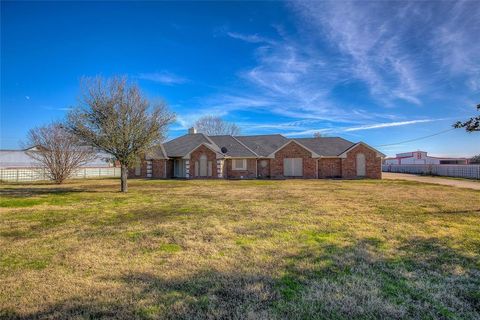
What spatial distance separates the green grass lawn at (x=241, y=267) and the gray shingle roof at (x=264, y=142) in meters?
23.3

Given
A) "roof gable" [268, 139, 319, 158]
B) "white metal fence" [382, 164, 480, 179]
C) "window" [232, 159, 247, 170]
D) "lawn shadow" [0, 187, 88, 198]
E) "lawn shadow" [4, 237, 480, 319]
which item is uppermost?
"roof gable" [268, 139, 319, 158]

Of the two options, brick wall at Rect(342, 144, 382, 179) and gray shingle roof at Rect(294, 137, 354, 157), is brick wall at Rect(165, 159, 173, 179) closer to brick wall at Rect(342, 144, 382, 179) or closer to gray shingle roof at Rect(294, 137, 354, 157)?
gray shingle roof at Rect(294, 137, 354, 157)

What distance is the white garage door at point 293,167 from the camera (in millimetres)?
30609

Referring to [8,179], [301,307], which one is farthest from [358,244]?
[8,179]

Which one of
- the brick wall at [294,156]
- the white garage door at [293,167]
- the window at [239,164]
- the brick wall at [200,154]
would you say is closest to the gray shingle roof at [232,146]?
the window at [239,164]

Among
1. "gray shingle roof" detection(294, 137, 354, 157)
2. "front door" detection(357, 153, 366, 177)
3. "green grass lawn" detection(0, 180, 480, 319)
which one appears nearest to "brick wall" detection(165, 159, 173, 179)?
"gray shingle roof" detection(294, 137, 354, 157)

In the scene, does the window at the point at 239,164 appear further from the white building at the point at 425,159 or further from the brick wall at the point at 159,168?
the white building at the point at 425,159

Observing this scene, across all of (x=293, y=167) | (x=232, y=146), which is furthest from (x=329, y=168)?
(x=232, y=146)

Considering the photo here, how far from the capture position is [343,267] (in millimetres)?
4855

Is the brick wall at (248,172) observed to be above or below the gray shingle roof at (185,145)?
below

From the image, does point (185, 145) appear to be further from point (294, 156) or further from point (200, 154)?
point (294, 156)

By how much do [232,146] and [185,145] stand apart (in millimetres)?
5877

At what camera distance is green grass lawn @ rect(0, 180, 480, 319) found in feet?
11.6

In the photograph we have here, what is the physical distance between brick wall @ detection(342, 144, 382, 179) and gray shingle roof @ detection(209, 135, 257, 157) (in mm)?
10564
